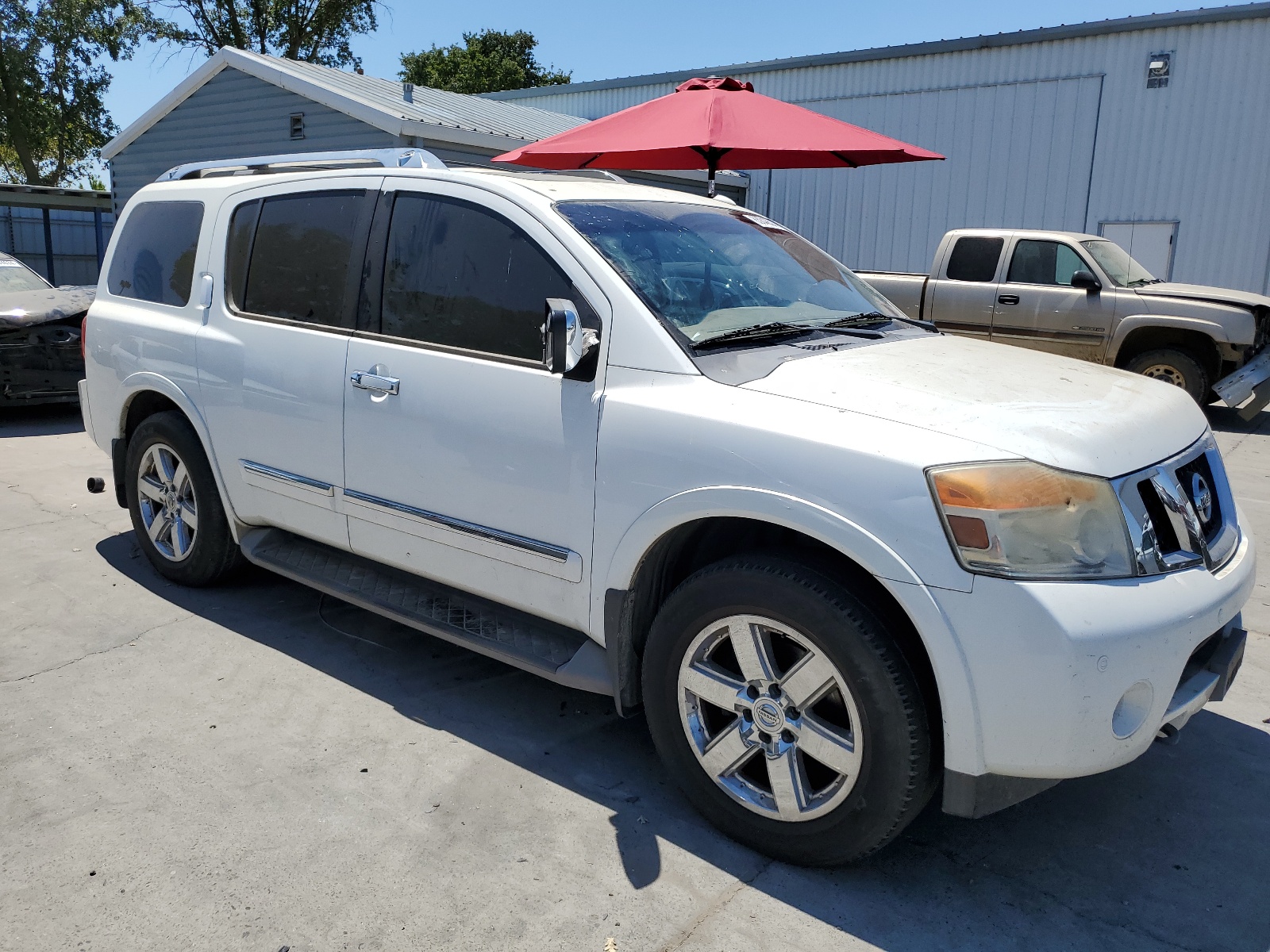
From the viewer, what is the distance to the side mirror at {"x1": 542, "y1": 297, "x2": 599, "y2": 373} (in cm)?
Answer: 290

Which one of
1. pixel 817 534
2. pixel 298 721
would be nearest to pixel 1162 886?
pixel 817 534

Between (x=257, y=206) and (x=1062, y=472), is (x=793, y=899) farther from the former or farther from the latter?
(x=257, y=206)

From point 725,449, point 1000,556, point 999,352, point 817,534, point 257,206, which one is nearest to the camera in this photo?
point 1000,556

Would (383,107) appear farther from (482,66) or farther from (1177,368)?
(482,66)

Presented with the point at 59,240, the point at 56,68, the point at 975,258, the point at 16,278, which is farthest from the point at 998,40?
the point at 56,68

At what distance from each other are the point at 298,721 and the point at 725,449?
191 centimetres

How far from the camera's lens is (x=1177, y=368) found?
10227 millimetres

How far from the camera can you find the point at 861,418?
100 inches

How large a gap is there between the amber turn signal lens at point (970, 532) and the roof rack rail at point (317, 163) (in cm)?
235

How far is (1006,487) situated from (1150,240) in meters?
15.8

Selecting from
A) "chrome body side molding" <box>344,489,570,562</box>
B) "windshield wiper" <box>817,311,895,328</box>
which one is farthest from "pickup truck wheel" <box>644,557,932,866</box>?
"windshield wiper" <box>817,311,895,328</box>

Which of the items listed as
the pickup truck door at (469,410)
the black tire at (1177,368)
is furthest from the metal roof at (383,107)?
the pickup truck door at (469,410)

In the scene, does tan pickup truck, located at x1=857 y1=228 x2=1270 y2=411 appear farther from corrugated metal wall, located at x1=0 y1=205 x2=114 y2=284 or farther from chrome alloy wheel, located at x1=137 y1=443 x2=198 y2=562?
corrugated metal wall, located at x1=0 y1=205 x2=114 y2=284

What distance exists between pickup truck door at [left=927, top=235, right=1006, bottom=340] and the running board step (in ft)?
28.5
